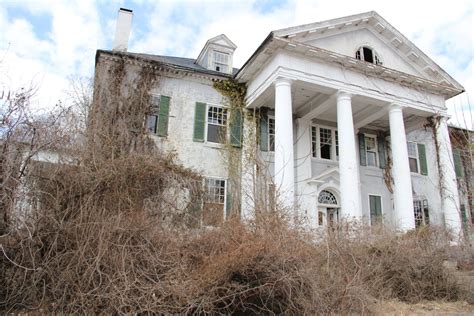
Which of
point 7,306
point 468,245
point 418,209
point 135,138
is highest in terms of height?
point 135,138

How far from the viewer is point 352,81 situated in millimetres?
15383

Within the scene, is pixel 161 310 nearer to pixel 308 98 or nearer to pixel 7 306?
pixel 7 306

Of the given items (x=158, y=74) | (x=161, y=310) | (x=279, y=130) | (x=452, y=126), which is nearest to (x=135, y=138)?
(x=158, y=74)

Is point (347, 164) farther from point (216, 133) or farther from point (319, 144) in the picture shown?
point (216, 133)

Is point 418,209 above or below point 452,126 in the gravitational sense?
below

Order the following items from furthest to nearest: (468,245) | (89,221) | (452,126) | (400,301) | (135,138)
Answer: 1. (452,126)
2. (135,138)
3. (468,245)
4. (400,301)
5. (89,221)

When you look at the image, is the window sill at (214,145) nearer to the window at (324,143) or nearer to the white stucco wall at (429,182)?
the window at (324,143)

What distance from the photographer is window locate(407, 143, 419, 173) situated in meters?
20.2

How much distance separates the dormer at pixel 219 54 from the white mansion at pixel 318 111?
0.05 m

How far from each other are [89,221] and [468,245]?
10.4 metres

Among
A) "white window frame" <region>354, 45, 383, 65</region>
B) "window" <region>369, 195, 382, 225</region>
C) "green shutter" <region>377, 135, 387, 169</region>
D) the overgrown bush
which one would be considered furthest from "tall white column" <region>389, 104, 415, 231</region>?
the overgrown bush

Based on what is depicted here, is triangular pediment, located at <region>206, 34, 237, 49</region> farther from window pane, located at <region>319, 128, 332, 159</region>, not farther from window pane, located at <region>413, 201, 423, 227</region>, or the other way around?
window pane, located at <region>413, 201, 423, 227</region>

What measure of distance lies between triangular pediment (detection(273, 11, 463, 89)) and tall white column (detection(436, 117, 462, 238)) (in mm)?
2433

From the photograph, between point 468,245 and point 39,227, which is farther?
point 468,245
